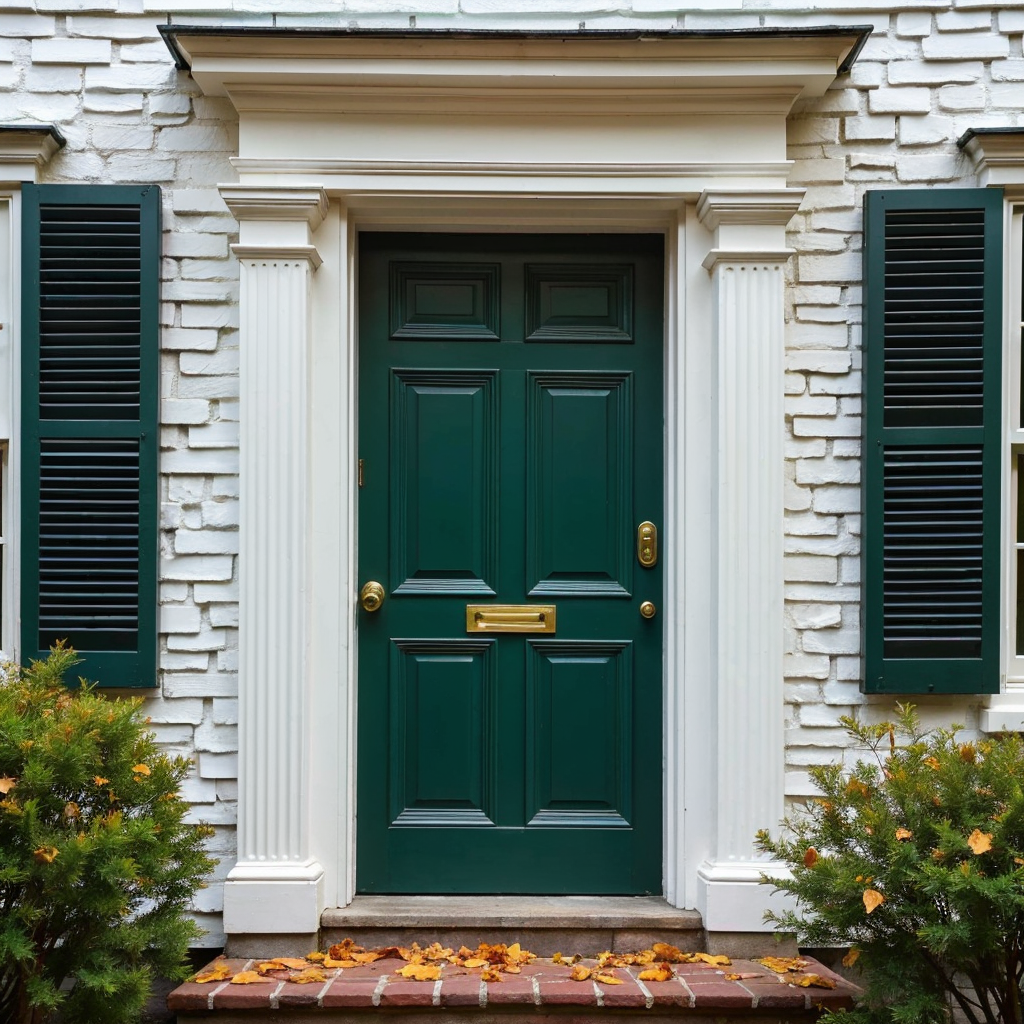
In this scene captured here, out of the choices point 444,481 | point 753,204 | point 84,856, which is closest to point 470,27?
point 753,204

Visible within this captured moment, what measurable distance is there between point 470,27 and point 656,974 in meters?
3.58

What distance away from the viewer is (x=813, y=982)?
3.58 metres

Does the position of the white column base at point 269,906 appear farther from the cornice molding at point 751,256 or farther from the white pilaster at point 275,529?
the cornice molding at point 751,256

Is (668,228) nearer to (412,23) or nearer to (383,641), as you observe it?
(412,23)

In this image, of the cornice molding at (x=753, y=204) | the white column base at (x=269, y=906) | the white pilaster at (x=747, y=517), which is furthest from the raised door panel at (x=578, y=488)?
the white column base at (x=269, y=906)

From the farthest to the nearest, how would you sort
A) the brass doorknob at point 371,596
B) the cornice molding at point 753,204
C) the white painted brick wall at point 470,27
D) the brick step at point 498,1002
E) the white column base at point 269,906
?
the brass doorknob at point 371,596 < the white painted brick wall at point 470,27 < the cornice molding at point 753,204 < the white column base at point 269,906 < the brick step at point 498,1002

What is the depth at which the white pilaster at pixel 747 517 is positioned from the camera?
390cm

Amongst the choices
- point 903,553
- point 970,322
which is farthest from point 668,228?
point 903,553

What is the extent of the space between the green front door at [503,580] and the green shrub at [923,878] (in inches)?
36.9

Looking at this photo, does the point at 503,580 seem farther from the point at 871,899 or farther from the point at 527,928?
the point at 871,899

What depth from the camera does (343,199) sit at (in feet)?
13.2

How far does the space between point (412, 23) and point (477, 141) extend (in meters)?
0.55

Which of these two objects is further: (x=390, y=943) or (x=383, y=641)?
(x=383, y=641)

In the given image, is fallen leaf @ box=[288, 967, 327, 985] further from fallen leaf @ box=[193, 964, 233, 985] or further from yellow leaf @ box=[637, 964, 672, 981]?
yellow leaf @ box=[637, 964, 672, 981]
